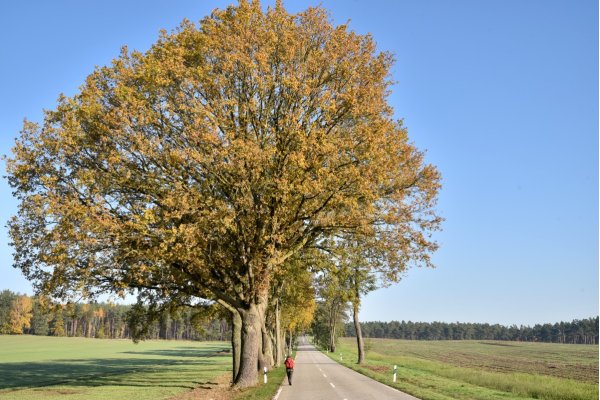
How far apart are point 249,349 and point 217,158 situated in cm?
904

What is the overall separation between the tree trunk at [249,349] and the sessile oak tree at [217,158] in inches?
70.5

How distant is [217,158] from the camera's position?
56.8ft

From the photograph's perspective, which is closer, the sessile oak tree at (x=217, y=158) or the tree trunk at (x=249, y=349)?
the sessile oak tree at (x=217, y=158)

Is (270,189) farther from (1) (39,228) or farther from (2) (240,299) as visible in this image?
(1) (39,228)

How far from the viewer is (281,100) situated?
19.3 metres

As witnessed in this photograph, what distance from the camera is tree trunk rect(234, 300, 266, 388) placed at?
21.2 meters

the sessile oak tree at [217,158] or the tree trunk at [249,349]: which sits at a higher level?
the sessile oak tree at [217,158]

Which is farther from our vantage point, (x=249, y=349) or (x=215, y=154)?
(x=249, y=349)

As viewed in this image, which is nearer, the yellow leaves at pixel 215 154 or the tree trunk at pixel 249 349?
the yellow leaves at pixel 215 154

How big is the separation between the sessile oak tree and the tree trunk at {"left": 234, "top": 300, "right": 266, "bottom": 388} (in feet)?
A: 5.88

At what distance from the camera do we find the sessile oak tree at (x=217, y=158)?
16734 mm

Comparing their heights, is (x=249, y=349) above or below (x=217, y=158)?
below

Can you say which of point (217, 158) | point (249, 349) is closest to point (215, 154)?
point (217, 158)

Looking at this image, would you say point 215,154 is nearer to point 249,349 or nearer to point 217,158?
point 217,158
